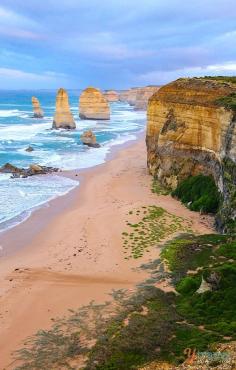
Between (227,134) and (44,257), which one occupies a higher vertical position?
(227,134)

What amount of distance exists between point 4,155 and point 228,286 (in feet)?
154

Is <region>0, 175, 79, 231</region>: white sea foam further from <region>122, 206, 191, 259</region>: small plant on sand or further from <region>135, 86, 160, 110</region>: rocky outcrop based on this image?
<region>135, 86, 160, 110</region>: rocky outcrop

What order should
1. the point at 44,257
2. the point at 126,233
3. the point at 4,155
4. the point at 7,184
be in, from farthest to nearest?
the point at 4,155, the point at 7,184, the point at 126,233, the point at 44,257

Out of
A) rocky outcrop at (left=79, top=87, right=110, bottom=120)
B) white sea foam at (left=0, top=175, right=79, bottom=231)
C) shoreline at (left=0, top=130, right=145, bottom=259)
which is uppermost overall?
rocky outcrop at (left=79, top=87, right=110, bottom=120)

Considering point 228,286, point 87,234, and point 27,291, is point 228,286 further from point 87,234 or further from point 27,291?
point 87,234

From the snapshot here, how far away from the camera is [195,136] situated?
36.1m

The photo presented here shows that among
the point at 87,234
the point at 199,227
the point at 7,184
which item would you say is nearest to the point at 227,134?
the point at 199,227

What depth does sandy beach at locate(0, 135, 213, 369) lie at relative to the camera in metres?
19.4

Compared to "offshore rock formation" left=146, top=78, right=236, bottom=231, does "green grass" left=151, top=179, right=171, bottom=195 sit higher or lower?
lower

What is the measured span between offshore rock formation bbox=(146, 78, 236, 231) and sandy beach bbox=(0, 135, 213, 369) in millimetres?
2518

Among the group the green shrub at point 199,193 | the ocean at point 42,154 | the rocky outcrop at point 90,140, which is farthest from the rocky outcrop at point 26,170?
the green shrub at point 199,193

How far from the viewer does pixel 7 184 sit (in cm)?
4347

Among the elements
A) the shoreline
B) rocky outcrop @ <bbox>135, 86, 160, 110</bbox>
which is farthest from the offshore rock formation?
rocky outcrop @ <bbox>135, 86, 160, 110</bbox>

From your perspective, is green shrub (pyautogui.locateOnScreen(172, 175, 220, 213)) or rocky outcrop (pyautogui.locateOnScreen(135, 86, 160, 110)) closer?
green shrub (pyautogui.locateOnScreen(172, 175, 220, 213))
